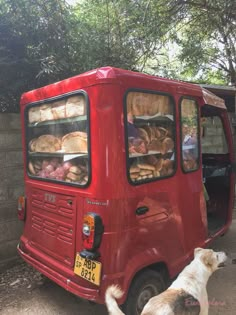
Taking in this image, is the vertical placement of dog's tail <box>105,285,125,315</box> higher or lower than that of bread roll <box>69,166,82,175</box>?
lower

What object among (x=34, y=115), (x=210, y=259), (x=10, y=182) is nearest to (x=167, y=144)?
(x=210, y=259)

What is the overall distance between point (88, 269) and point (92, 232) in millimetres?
309

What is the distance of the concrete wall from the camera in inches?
166

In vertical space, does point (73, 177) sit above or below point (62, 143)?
below

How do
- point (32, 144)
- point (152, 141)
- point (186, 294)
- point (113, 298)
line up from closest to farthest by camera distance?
point (113, 298), point (186, 294), point (152, 141), point (32, 144)

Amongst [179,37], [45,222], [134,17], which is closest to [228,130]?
[45,222]

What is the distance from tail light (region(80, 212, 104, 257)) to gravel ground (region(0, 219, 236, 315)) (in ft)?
3.35

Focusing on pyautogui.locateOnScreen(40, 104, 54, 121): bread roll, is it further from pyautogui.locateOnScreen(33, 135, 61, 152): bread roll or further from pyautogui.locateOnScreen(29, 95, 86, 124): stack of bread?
pyautogui.locateOnScreen(33, 135, 61, 152): bread roll

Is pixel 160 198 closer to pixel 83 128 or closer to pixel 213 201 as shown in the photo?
pixel 83 128

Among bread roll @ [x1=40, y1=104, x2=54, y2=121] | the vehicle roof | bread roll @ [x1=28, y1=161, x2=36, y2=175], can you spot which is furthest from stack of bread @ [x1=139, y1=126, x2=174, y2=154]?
bread roll @ [x1=28, y1=161, x2=36, y2=175]

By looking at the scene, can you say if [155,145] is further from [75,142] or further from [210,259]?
[210,259]

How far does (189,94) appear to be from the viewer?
132 inches

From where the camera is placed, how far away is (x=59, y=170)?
313cm

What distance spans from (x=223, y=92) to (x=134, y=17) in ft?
8.39
